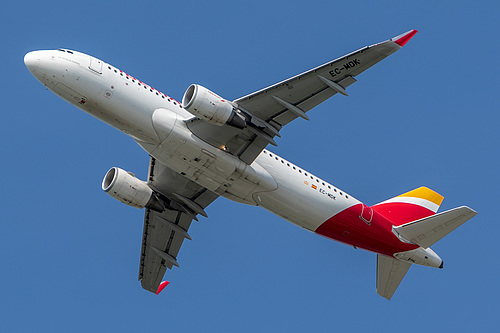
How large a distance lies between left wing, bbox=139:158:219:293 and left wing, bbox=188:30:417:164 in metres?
5.93

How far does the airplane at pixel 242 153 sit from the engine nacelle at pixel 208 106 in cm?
5

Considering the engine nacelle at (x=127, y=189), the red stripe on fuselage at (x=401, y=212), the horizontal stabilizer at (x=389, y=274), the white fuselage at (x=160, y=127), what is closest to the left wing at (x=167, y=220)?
the engine nacelle at (x=127, y=189)

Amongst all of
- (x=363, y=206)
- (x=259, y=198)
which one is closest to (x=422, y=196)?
(x=363, y=206)

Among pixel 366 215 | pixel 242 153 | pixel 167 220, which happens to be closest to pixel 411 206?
pixel 366 215

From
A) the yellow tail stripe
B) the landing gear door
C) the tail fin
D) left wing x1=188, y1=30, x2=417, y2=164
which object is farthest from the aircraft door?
the landing gear door

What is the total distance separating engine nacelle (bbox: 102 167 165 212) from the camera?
43.3 meters

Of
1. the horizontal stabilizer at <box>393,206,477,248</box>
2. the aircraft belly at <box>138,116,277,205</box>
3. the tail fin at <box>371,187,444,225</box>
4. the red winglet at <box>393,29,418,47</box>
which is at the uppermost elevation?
the red winglet at <box>393,29,418,47</box>

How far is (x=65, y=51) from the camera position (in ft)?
130

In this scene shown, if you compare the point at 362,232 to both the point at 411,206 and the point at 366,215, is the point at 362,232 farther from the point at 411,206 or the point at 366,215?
the point at 411,206

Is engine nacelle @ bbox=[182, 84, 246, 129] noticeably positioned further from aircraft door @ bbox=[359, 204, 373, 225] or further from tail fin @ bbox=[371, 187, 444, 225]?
tail fin @ bbox=[371, 187, 444, 225]

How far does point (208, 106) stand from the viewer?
37906mm

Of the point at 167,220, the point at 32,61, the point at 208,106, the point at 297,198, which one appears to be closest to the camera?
the point at 208,106

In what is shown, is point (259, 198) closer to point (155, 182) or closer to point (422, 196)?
point (155, 182)

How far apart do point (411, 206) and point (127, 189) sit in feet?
57.0
